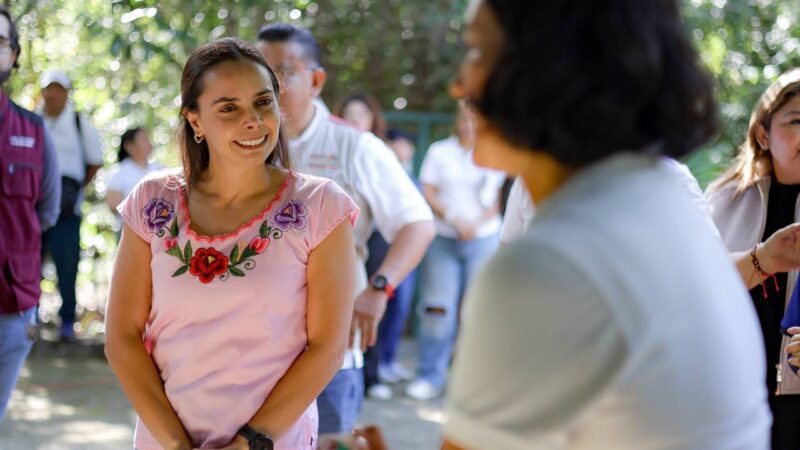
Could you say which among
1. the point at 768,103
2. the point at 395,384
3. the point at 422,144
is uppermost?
the point at 768,103

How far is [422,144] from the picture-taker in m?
9.32

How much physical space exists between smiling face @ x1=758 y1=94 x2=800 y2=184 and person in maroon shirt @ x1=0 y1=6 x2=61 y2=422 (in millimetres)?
2690

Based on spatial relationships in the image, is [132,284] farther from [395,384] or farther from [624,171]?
[395,384]

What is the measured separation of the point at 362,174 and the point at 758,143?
136 cm

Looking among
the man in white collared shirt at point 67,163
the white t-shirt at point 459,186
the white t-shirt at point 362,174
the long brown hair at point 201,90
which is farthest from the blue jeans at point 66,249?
the long brown hair at point 201,90

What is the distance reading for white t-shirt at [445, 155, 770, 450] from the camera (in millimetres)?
1232

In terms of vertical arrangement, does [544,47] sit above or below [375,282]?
above

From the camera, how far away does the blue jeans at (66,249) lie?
25.7 feet

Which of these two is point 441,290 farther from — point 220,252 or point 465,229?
point 220,252

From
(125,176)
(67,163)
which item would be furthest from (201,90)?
(67,163)

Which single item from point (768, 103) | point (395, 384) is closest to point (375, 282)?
point (768, 103)

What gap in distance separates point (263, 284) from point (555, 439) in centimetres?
142

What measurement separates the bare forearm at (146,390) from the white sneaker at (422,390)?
4.44 m

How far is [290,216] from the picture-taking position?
2.64 m
